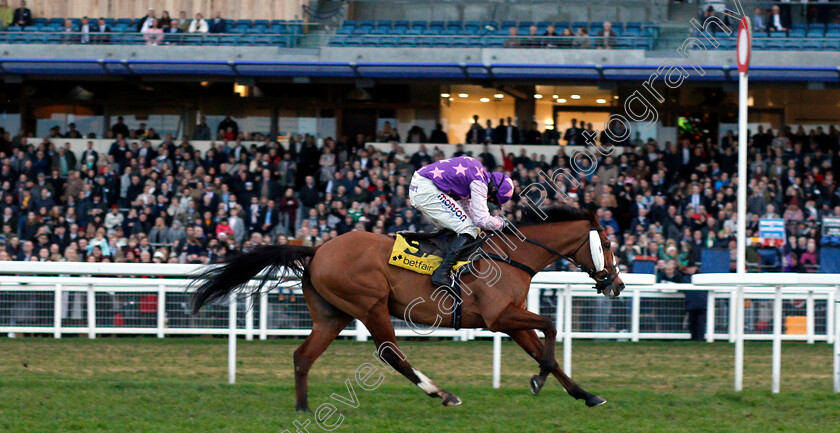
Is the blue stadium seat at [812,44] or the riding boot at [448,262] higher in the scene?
the blue stadium seat at [812,44]

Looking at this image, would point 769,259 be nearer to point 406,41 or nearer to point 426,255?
point 426,255

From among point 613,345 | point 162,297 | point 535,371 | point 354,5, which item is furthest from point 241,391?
point 354,5

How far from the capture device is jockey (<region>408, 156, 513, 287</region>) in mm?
6160

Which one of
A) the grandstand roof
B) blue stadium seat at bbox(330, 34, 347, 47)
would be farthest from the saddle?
blue stadium seat at bbox(330, 34, 347, 47)

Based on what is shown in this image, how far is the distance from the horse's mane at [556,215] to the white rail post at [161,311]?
4.24 m

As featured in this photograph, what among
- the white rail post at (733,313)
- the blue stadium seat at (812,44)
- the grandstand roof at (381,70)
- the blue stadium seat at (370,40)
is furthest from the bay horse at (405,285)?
the blue stadium seat at (370,40)

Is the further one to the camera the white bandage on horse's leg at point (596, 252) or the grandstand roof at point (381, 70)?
the grandstand roof at point (381, 70)

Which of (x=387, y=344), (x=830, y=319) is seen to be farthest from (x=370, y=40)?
(x=387, y=344)

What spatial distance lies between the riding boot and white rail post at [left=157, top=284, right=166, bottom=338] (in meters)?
4.16

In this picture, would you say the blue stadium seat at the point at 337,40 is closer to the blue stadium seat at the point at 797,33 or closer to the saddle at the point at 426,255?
the blue stadium seat at the point at 797,33

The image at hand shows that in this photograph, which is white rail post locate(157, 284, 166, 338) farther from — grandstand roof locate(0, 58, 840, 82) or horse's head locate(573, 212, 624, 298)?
grandstand roof locate(0, 58, 840, 82)

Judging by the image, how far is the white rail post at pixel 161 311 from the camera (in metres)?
9.47

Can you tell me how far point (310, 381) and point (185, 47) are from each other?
11318mm

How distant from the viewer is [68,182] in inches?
598
